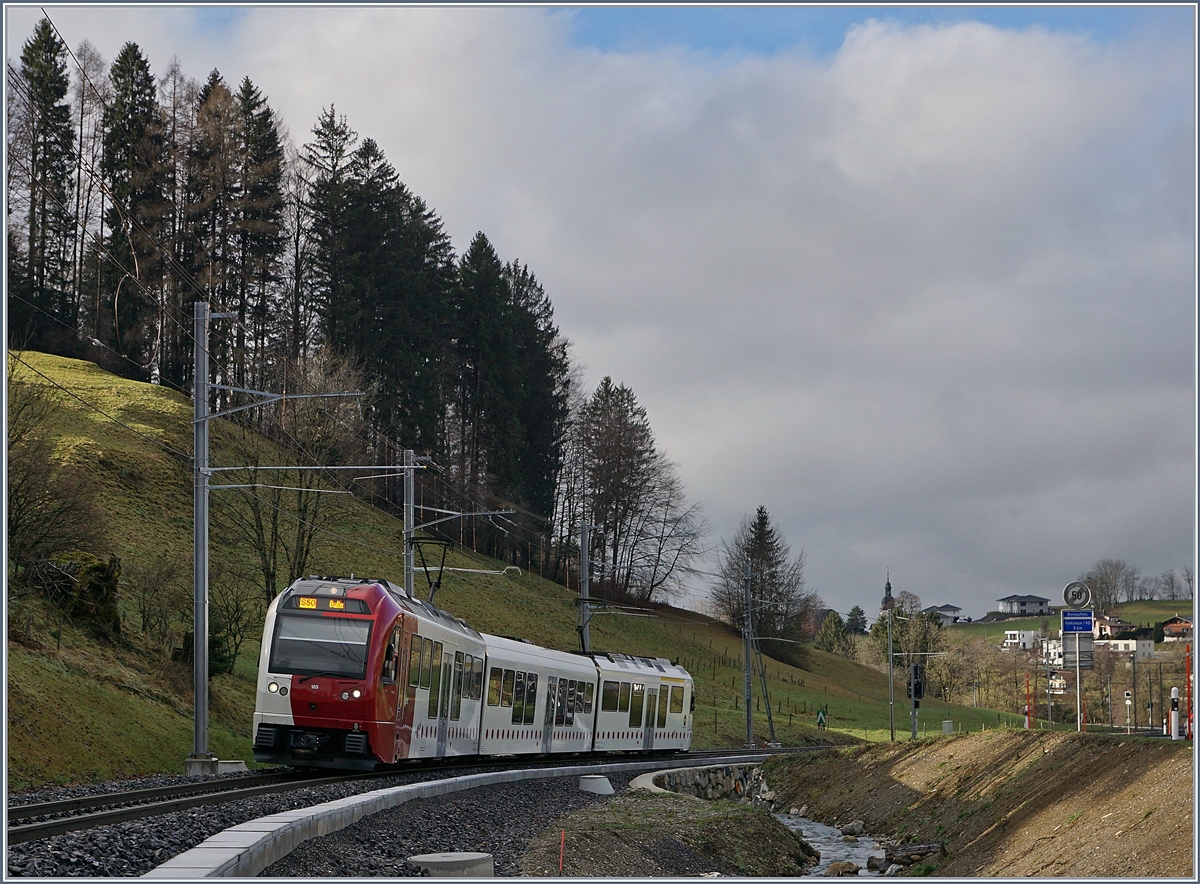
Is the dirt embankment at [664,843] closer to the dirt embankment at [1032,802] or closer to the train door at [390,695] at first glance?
the dirt embankment at [1032,802]

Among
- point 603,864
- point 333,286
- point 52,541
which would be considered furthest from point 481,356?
point 603,864

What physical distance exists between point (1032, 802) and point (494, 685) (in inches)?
463

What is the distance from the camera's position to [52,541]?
3095 cm

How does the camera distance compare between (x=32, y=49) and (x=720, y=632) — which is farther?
(x=720, y=632)

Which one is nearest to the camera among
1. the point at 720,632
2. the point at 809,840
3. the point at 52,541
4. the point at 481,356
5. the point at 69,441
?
the point at 809,840

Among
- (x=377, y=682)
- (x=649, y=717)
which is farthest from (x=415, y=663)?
(x=649, y=717)

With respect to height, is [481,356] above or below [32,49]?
below

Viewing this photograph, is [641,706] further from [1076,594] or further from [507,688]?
[1076,594]

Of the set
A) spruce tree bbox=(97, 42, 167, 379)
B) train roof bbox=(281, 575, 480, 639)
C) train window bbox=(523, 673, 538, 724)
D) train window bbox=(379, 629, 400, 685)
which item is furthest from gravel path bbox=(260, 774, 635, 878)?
spruce tree bbox=(97, 42, 167, 379)

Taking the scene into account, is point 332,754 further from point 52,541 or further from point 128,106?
point 128,106

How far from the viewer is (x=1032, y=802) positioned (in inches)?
832

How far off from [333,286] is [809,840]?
57174 mm

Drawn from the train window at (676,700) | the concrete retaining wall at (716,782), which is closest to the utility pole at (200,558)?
the concrete retaining wall at (716,782)

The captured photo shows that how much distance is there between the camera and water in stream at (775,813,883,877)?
74.7 feet
